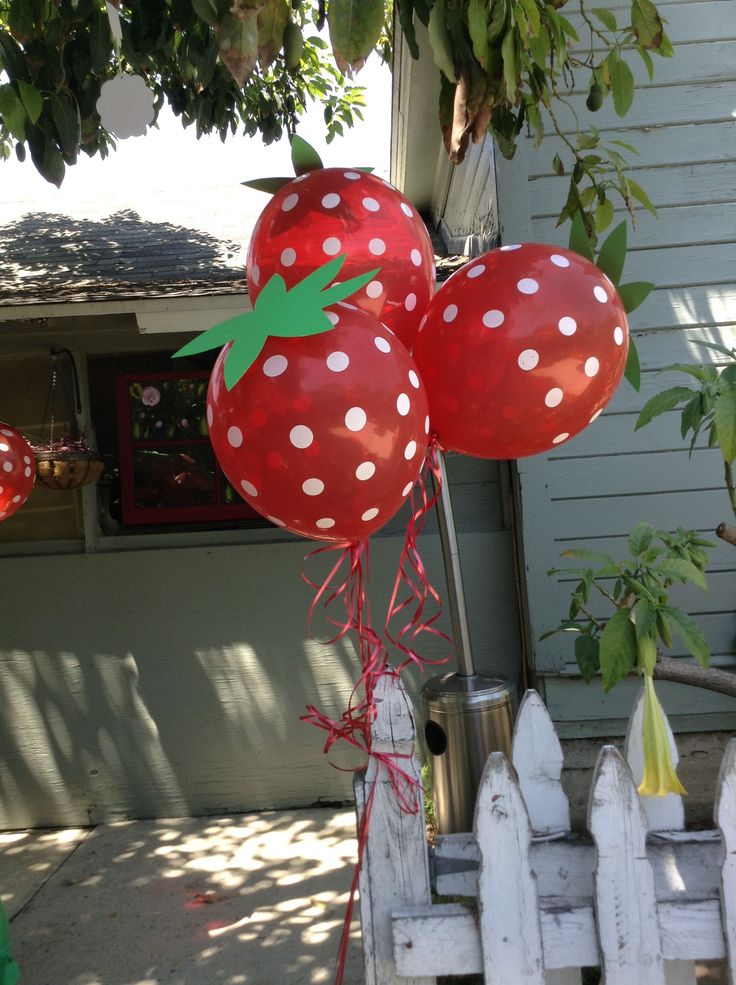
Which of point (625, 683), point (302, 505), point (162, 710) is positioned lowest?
point (162, 710)

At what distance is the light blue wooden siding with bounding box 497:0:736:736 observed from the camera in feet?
12.9

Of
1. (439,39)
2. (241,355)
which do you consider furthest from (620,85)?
(241,355)

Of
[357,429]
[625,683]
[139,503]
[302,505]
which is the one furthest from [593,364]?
[139,503]

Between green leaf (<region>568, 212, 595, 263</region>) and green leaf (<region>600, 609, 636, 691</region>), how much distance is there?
3.44 feet

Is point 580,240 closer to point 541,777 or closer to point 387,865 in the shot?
point 541,777

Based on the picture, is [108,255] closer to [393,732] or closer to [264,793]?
[264,793]

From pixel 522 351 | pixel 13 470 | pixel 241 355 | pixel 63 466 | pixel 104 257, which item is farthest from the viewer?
pixel 104 257

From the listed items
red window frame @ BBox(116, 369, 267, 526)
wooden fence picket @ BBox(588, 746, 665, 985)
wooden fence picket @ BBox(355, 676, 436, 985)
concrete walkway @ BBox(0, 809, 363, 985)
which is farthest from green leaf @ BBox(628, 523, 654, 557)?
red window frame @ BBox(116, 369, 267, 526)

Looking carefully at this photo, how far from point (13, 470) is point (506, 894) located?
9.11 feet

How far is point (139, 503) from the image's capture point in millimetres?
4703

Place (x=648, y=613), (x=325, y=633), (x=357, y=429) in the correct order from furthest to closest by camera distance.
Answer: (x=325, y=633) < (x=648, y=613) < (x=357, y=429)

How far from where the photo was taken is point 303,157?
→ 2.04 m

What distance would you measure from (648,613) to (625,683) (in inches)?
62.7

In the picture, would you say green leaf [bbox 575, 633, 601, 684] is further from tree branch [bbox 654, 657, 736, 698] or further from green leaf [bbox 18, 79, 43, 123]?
green leaf [bbox 18, 79, 43, 123]
